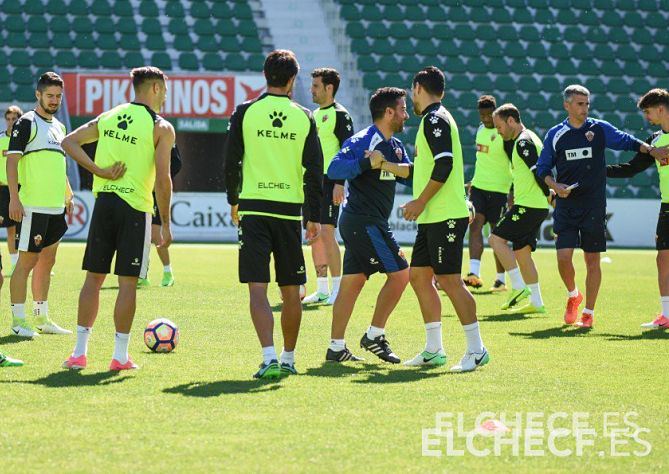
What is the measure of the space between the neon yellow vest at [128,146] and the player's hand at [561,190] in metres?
4.68

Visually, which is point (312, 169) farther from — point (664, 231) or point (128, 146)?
point (664, 231)

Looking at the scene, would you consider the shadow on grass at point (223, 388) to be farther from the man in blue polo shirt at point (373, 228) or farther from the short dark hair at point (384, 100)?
the short dark hair at point (384, 100)

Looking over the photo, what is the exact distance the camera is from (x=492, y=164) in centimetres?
1518

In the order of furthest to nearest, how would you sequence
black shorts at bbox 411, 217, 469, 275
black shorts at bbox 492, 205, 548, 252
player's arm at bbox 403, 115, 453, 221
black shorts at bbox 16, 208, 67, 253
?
black shorts at bbox 492, 205, 548, 252, black shorts at bbox 16, 208, 67, 253, black shorts at bbox 411, 217, 469, 275, player's arm at bbox 403, 115, 453, 221

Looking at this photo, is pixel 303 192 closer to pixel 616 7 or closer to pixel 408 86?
pixel 408 86

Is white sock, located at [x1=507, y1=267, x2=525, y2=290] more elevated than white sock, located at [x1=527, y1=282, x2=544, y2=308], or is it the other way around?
white sock, located at [x1=507, y1=267, x2=525, y2=290]

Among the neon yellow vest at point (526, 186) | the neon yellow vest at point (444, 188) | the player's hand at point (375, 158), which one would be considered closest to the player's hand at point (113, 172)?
the player's hand at point (375, 158)

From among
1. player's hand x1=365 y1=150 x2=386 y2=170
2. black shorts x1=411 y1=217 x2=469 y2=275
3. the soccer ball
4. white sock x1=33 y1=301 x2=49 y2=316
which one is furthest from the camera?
white sock x1=33 y1=301 x2=49 y2=316

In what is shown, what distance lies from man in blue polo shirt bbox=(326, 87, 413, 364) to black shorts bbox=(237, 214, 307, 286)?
82 cm

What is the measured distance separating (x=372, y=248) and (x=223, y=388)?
1.97m

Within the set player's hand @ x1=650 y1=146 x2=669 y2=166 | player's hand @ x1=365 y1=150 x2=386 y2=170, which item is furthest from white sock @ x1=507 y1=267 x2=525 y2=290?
player's hand @ x1=365 y1=150 x2=386 y2=170

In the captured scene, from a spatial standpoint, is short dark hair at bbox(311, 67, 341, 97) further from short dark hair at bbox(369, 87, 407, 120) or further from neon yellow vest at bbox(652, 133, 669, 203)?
neon yellow vest at bbox(652, 133, 669, 203)

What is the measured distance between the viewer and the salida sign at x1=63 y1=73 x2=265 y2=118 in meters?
27.7

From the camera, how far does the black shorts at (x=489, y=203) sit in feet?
50.1
